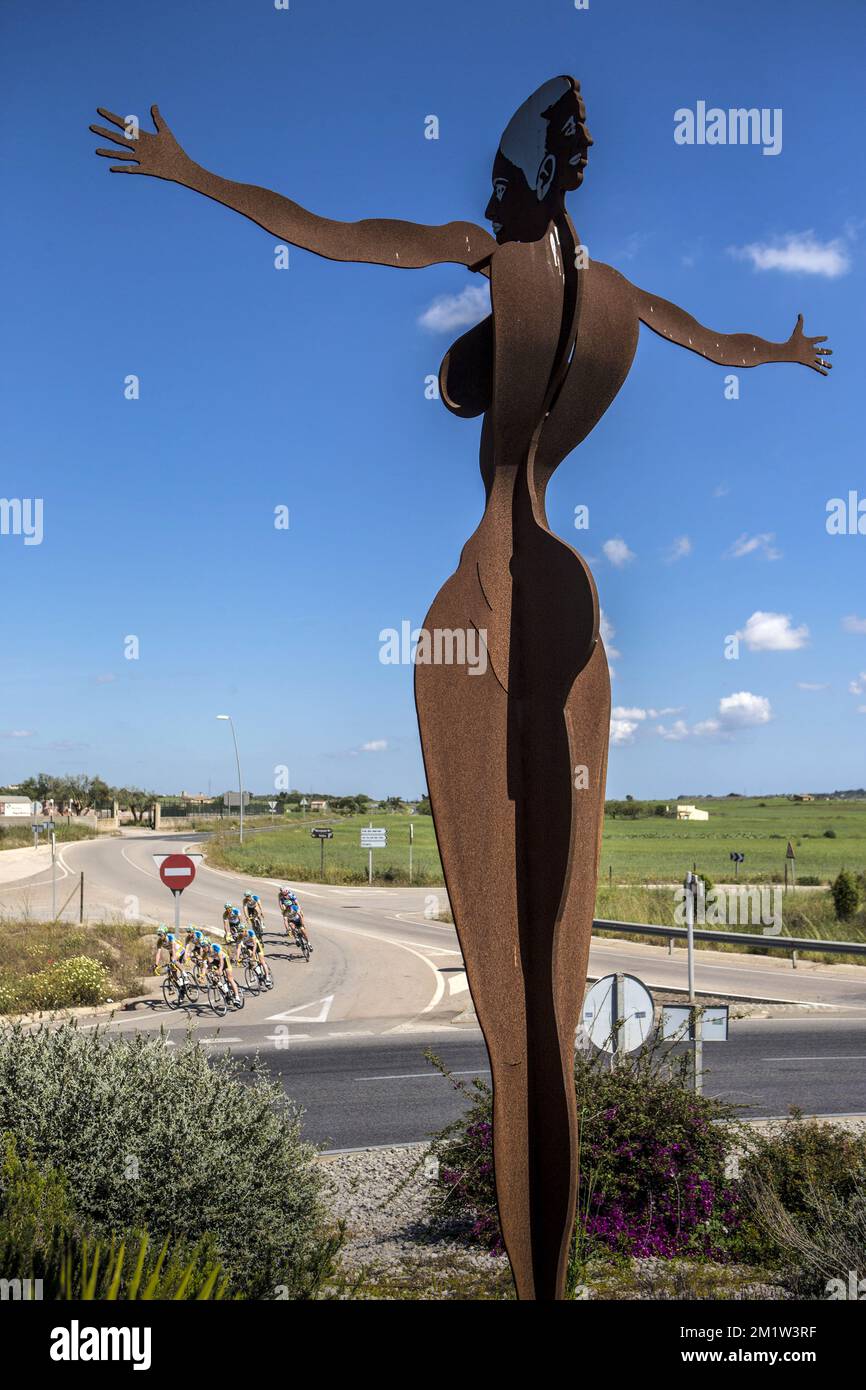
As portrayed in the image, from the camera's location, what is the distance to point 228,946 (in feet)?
62.8

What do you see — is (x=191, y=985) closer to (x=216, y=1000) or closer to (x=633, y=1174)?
(x=216, y=1000)

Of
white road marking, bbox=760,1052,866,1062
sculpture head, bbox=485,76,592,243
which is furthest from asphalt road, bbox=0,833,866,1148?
sculpture head, bbox=485,76,592,243

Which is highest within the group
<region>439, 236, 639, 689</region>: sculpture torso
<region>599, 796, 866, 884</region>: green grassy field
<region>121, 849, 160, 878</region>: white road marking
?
<region>439, 236, 639, 689</region>: sculpture torso

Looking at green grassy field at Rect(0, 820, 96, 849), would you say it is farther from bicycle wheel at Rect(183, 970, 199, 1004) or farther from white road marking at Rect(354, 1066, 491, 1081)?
white road marking at Rect(354, 1066, 491, 1081)

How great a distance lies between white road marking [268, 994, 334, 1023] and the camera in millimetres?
15609

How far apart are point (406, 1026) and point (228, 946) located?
17.1 feet

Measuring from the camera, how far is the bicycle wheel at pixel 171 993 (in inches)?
634

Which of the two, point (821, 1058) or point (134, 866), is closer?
point (821, 1058)

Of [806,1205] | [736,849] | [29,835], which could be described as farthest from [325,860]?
[806,1205]

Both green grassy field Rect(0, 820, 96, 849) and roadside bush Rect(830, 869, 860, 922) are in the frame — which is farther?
green grassy field Rect(0, 820, 96, 849)

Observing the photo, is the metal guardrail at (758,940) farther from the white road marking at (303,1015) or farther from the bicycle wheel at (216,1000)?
the bicycle wheel at (216,1000)

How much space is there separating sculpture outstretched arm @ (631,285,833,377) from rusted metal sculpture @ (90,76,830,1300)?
57cm
